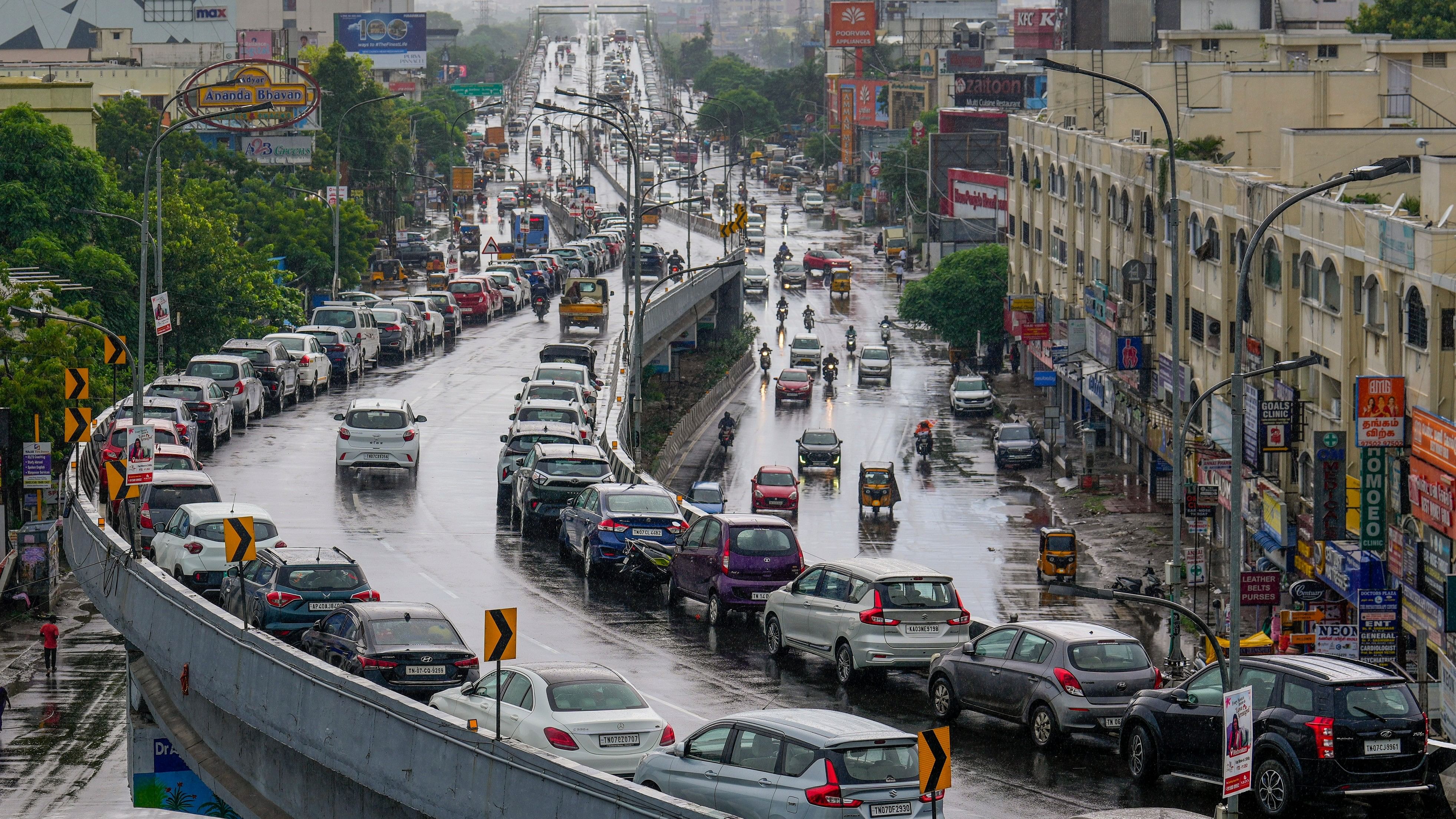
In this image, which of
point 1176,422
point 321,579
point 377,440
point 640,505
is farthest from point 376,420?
point 1176,422

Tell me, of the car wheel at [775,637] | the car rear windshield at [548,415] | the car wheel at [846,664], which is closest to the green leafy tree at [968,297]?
the car rear windshield at [548,415]

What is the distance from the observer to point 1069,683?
77.4 feet

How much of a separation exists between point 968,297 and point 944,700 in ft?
236

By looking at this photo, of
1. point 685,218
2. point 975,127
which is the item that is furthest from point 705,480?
point 685,218

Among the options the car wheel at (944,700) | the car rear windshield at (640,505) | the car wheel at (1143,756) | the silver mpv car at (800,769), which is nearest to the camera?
the silver mpv car at (800,769)

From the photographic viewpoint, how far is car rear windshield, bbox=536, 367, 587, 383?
180ft

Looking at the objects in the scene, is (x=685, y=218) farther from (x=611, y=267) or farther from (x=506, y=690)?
(x=506, y=690)

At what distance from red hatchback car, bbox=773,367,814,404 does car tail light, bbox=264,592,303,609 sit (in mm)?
61512

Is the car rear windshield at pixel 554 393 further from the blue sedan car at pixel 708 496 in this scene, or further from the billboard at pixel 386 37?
the billboard at pixel 386 37

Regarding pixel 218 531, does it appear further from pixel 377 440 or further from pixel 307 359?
pixel 307 359

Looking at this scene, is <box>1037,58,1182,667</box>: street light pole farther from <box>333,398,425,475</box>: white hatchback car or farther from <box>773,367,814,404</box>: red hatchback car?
<box>773,367,814,404</box>: red hatchback car

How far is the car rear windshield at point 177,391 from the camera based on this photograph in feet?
156

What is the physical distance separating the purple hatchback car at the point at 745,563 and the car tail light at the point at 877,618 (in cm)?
379

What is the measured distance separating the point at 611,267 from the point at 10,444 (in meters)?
61.0
